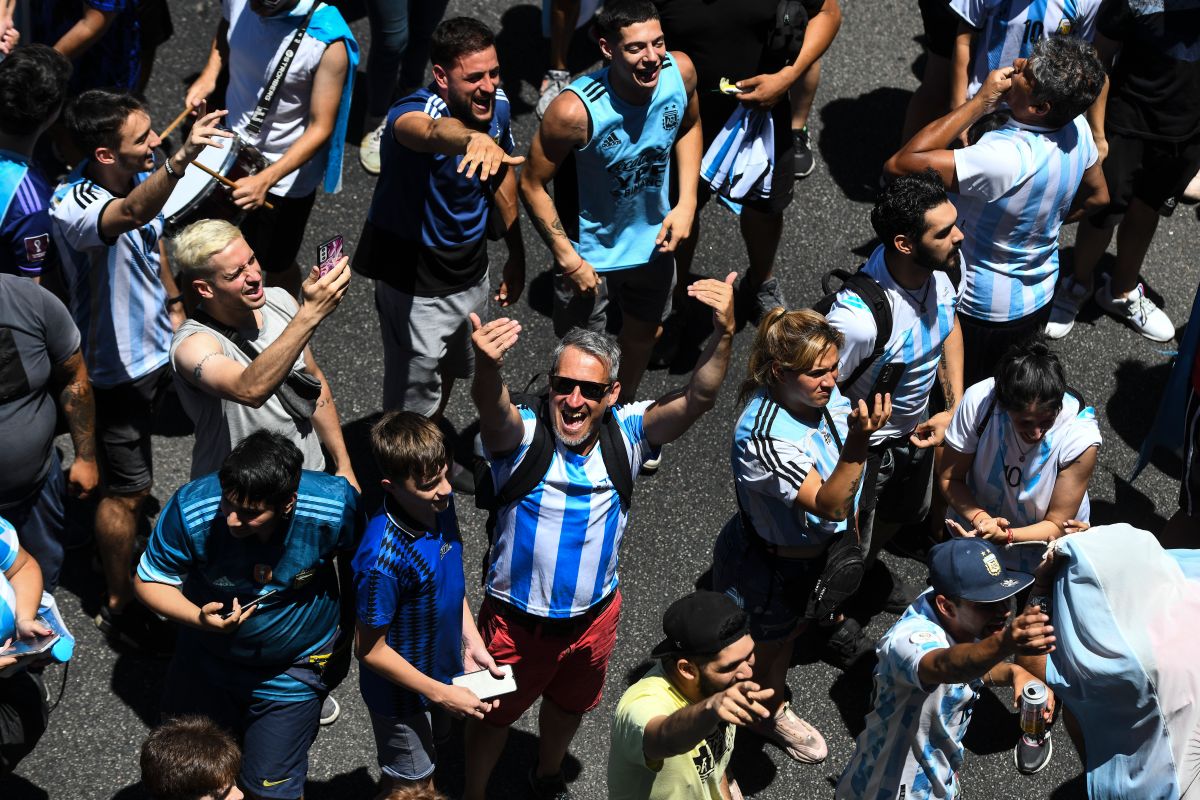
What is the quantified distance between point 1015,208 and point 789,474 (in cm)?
175

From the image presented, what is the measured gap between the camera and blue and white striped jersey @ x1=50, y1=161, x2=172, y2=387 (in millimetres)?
5105

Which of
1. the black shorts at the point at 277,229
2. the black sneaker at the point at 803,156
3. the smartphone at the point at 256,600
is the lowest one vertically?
the black sneaker at the point at 803,156

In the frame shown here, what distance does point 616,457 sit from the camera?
180 inches

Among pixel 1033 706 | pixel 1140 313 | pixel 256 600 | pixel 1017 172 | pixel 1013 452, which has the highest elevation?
pixel 1017 172

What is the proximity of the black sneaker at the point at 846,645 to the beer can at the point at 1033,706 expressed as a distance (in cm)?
97

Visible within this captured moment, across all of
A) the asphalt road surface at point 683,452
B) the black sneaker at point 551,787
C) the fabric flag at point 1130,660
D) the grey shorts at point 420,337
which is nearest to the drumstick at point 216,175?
the grey shorts at point 420,337

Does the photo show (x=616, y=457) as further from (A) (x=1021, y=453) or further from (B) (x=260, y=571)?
(A) (x=1021, y=453)

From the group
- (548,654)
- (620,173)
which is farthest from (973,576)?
(620,173)

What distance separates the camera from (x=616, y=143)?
5.59 meters

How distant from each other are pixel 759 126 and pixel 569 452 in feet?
7.78

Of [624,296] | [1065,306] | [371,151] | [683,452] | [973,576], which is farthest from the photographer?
[371,151]

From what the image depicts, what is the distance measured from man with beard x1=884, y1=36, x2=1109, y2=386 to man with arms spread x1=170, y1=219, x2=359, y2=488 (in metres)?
2.53

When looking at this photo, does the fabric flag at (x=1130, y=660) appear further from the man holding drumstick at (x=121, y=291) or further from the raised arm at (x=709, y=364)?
the man holding drumstick at (x=121, y=291)

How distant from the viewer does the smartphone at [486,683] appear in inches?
177
